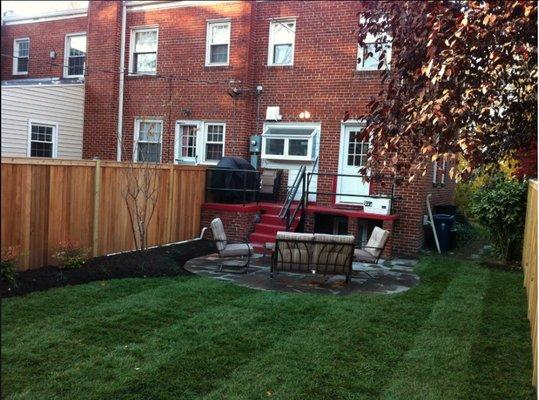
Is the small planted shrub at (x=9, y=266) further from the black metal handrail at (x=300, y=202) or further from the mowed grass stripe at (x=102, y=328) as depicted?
the black metal handrail at (x=300, y=202)

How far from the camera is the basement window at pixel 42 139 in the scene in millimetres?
14727

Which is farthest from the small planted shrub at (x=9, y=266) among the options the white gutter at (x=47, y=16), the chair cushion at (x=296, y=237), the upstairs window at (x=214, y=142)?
the white gutter at (x=47, y=16)

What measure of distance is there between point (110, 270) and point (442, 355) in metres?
4.83

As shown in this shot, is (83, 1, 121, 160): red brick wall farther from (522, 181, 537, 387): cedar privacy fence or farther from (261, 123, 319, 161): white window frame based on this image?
(522, 181, 537, 387): cedar privacy fence

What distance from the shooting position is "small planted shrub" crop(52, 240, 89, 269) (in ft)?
24.2

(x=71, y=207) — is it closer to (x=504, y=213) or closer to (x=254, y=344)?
(x=254, y=344)

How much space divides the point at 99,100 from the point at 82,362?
41.6 ft

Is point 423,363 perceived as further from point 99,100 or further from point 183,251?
point 99,100

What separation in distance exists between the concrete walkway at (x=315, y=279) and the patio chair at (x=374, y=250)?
327mm

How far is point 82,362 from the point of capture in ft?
14.1

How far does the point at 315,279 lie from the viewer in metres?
8.17

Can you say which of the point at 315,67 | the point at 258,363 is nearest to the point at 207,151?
the point at 315,67

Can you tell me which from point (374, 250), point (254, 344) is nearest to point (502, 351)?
point (254, 344)

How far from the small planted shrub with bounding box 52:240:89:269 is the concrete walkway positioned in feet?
5.86
